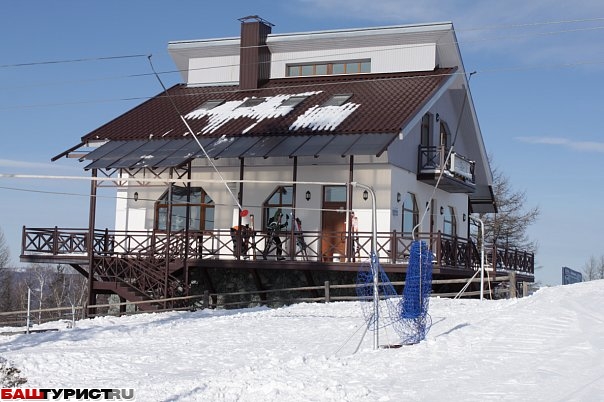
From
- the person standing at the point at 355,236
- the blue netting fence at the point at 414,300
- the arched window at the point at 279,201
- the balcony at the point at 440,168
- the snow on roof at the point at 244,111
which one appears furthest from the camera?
the snow on roof at the point at 244,111

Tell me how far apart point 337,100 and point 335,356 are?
15.3 metres

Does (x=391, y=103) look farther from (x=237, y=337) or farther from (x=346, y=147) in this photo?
(x=237, y=337)

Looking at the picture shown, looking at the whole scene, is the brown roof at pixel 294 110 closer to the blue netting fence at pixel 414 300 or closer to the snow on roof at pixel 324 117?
the snow on roof at pixel 324 117

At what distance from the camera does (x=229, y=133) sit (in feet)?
93.9

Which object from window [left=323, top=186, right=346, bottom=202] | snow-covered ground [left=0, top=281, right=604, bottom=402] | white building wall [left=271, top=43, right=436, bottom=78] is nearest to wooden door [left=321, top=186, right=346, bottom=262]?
window [left=323, top=186, right=346, bottom=202]

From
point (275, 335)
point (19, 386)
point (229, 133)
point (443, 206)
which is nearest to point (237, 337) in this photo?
point (275, 335)

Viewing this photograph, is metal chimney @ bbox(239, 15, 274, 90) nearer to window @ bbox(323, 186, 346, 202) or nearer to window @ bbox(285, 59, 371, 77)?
window @ bbox(285, 59, 371, 77)

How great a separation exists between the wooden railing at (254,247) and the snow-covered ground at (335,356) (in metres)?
2.80

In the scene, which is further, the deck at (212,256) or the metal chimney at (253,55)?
the metal chimney at (253,55)

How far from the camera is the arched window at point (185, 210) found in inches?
1199

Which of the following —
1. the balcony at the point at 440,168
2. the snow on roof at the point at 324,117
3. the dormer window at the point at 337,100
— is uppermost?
the dormer window at the point at 337,100

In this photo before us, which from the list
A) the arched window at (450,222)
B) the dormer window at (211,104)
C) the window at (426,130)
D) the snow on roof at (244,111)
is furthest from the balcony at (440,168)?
the dormer window at (211,104)

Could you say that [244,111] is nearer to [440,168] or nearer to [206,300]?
[440,168]

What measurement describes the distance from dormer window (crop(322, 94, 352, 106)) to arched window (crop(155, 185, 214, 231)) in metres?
5.16
